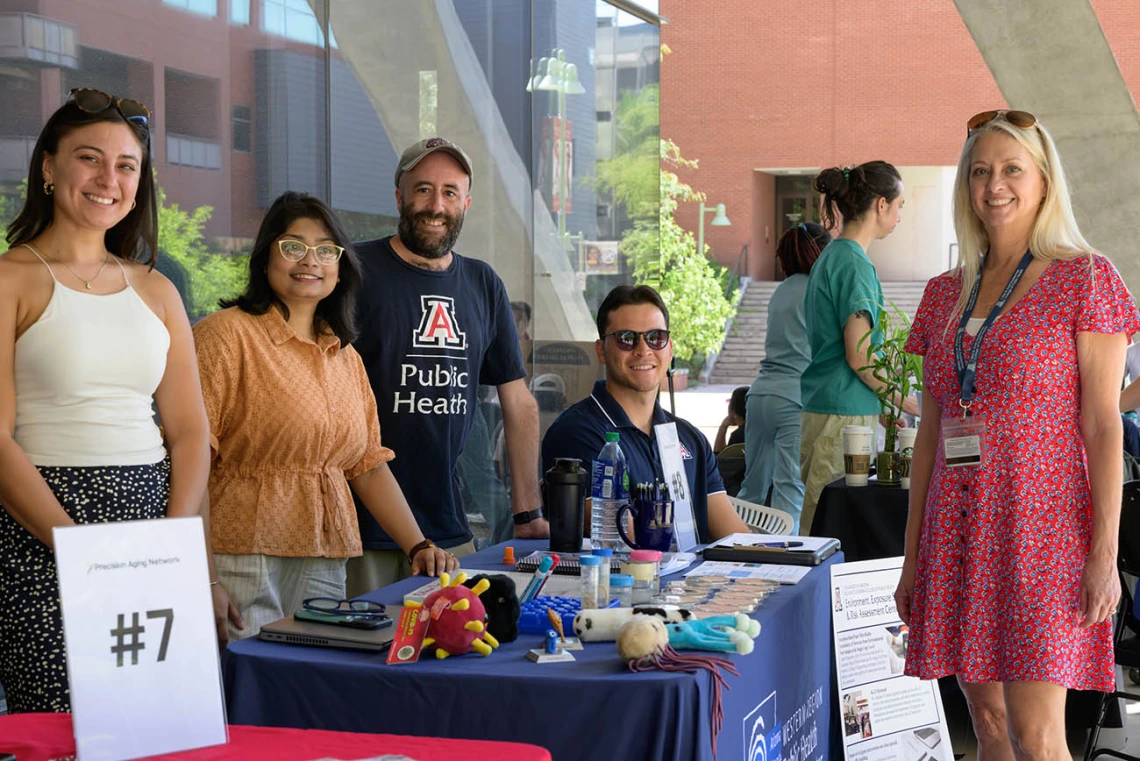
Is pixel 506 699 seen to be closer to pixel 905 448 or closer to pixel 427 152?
pixel 427 152

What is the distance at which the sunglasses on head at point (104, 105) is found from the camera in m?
2.52

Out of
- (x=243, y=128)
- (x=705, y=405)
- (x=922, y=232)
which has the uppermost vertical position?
(x=922, y=232)

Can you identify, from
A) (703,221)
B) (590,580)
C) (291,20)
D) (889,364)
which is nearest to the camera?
(590,580)

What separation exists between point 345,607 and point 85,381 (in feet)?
2.10

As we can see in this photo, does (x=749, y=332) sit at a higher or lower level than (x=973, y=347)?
lower

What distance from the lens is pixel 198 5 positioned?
431cm

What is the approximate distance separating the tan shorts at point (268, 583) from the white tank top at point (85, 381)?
41 cm

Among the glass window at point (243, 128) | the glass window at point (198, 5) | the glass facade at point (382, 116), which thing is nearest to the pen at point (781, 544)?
the glass facade at point (382, 116)

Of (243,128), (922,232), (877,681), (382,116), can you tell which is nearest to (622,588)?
(877,681)

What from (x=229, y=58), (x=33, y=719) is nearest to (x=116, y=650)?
(x=33, y=719)

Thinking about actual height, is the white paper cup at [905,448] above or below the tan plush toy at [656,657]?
above

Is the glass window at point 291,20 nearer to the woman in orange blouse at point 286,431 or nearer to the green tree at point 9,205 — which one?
the green tree at point 9,205

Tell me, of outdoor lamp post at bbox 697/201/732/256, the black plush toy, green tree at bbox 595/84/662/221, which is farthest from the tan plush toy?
outdoor lamp post at bbox 697/201/732/256

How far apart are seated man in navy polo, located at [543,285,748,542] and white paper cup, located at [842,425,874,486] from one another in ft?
3.72
